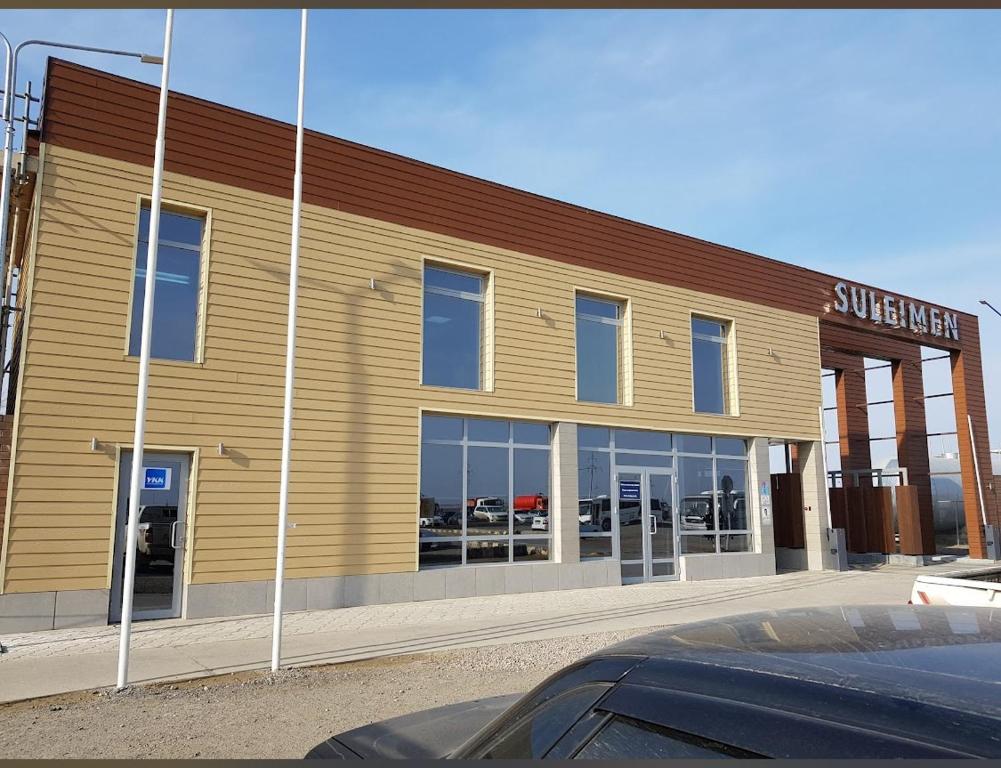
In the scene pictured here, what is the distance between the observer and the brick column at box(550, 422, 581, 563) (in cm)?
1392

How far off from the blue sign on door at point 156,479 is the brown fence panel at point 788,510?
1414 cm

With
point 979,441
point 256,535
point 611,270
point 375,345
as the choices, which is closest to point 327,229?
point 375,345

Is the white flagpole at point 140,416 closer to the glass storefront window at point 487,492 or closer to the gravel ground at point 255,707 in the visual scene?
the gravel ground at point 255,707

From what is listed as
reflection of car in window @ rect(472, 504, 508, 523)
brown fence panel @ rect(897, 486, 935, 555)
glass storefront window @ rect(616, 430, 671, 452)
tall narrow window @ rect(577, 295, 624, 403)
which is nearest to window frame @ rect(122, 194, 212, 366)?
reflection of car in window @ rect(472, 504, 508, 523)

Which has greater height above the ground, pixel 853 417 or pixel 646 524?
pixel 853 417

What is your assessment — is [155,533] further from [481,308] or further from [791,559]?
[791,559]

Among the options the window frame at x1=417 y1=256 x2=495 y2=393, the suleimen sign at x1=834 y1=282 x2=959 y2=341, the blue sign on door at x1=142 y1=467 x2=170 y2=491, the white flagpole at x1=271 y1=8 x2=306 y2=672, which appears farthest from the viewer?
the suleimen sign at x1=834 y1=282 x2=959 y2=341

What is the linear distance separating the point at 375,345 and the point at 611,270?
5.51 m

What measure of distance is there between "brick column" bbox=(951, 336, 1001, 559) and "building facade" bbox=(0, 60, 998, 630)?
5.75m

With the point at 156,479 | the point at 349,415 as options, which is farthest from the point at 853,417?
the point at 156,479

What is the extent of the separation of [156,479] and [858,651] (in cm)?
1024

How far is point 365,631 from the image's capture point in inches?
384

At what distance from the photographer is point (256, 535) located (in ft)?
36.3

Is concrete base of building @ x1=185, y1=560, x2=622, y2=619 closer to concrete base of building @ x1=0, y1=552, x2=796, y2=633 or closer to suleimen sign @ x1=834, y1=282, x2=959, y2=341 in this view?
concrete base of building @ x1=0, y1=552, x2=796, y2=633
